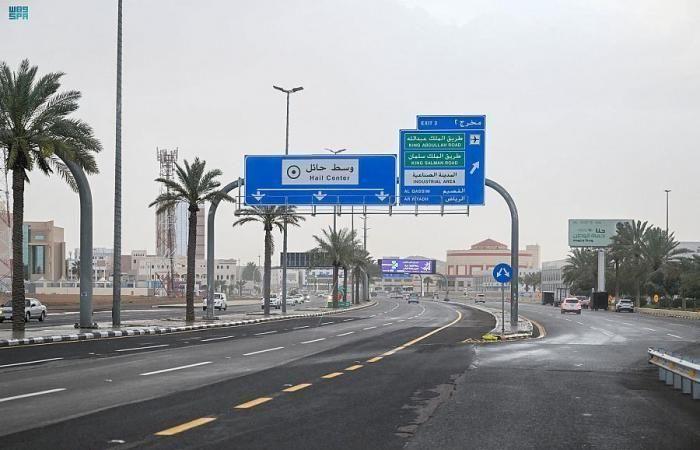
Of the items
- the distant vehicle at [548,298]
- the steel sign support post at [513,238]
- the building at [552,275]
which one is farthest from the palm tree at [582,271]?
the steel sign support post at [513,238]

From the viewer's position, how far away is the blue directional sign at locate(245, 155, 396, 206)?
36.7 meters

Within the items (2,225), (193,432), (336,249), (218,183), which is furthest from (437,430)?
(2,225)

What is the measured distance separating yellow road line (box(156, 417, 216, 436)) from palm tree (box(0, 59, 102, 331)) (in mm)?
21836

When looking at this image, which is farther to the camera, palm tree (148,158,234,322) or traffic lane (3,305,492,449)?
palm tree (148,158,234,322)

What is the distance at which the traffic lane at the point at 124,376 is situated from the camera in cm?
1107

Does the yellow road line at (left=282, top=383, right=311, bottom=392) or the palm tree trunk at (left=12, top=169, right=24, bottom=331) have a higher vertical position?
the palm tree trunk at (left=12, top=169, right=24, bottom=331)

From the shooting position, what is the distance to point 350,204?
3719 cm

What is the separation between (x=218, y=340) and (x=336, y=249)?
56.9m

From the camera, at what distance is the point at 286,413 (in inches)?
419

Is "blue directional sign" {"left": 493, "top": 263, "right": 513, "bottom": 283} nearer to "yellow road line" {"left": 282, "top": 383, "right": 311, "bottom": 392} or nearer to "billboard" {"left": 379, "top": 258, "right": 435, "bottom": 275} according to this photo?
"yellow road line" {"left": 282, "top": 383, "right": 311, "bottom": 392}

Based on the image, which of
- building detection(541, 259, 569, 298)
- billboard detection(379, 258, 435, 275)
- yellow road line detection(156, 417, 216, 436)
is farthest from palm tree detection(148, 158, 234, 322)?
building detection(541, 259, 569, 298)

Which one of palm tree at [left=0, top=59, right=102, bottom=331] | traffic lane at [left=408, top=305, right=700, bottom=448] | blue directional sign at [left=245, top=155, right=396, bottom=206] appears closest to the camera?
traffic lane at [left=408, top=305, right=700, bottom=448]

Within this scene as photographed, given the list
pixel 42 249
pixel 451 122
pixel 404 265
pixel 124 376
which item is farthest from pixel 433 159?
pixel 42 249

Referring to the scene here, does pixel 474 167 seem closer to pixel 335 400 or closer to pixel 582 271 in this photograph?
pixel 335 400
